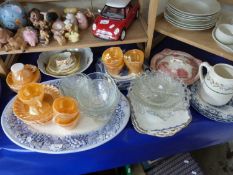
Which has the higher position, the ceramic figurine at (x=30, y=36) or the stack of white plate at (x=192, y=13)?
the stack of white plate at (x=192, y=13)

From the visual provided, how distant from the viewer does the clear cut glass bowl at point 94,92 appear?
69 cm

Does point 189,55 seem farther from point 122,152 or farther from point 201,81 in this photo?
point 122,152

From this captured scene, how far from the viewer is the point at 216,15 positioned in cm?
76

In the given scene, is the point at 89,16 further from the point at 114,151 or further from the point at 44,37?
the point at 114,151

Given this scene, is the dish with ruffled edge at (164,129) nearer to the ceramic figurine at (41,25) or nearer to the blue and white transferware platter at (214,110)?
the blue and white transferware platter at (214,110)

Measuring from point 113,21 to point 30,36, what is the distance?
22 cm

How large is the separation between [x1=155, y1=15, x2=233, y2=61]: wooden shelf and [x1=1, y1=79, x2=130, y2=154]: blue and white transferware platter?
0.85ft

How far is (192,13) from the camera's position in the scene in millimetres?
736

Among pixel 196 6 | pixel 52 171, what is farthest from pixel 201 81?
pixel 52 171

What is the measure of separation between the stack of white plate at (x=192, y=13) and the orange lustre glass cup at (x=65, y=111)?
374mm

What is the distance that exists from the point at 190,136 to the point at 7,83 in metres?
0.52

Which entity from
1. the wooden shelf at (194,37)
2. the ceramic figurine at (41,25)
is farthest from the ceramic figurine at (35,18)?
the wooden shelf at (194,37)

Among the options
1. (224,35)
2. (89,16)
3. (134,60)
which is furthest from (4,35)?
(224,35)

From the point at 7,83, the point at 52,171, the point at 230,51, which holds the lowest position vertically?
the point at 52,171
